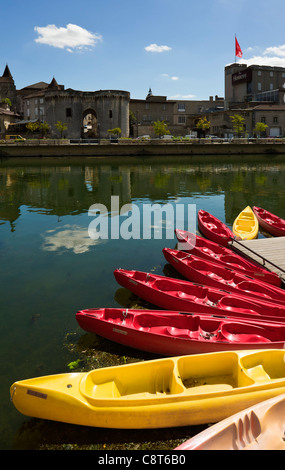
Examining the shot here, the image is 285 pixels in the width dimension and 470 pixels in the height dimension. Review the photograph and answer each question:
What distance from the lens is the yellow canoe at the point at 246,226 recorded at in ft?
53.6

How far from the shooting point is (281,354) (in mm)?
6789

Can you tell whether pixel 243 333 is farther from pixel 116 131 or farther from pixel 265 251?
pixel 116 131

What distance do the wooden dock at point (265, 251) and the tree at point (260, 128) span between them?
7159 centimetres

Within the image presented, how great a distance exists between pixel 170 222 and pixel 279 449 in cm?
1704

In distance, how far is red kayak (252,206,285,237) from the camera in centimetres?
1756

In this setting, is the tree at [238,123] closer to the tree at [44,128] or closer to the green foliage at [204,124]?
the green foliage at [204,124]

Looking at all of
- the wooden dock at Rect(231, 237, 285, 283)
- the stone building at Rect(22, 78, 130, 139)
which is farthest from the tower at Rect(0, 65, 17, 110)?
the wooden dock at Rect(231, 237, 285, 283)

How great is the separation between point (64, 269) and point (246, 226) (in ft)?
31.3

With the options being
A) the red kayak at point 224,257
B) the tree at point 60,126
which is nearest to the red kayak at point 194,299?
the red kayak at point 224,257

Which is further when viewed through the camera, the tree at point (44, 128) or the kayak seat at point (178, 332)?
the tree at point (44, 128)

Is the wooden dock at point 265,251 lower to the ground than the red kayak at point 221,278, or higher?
higher

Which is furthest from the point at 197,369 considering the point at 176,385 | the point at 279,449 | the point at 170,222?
the point at 170,222

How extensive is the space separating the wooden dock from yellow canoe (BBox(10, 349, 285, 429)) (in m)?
5.75

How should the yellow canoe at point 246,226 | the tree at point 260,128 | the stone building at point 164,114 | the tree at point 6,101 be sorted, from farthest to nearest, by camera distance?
the tree at point 6,101
the stone building at point 164,114
the tree at point 260,128
the yellow canoe at point 246,226
